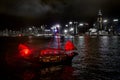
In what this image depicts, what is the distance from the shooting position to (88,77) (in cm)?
4956

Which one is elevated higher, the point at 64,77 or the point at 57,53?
the point at 57,53

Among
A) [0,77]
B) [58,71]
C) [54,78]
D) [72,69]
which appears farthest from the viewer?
[72,69]

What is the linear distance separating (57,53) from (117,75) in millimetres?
18095

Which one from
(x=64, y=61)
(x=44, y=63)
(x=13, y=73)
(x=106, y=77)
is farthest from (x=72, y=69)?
(x=13, y=73)

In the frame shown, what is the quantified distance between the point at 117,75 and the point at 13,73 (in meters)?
28.4

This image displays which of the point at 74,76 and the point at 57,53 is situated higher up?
the point at 57,53

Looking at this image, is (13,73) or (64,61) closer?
(13,73)

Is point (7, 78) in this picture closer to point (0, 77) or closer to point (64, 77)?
point (0, 77)

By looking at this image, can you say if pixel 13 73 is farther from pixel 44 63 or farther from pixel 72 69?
pixel 72 69

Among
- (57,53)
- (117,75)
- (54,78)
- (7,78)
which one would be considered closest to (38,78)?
(54,78)

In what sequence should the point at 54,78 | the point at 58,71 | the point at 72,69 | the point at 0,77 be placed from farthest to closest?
the point at 72,69 < the point at 58,71 < the point at 0,77 < the point at 54,78

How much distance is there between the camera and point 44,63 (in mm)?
58531

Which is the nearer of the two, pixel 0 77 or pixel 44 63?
pixel 0 77

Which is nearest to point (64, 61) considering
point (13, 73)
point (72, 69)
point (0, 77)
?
point (72, 69)
